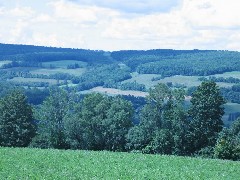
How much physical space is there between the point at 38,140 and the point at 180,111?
24.7 m

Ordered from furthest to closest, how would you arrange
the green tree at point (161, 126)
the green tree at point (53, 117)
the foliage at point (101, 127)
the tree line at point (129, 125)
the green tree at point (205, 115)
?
the foliage at point (101, 127) < the green tree at point (53, 117) < the green tree at point (161, 126) < the tree line at point (129, 125) < the green tree at point (205, 115)

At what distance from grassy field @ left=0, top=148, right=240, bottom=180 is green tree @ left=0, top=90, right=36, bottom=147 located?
949 inches

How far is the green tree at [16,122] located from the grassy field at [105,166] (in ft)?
79.1

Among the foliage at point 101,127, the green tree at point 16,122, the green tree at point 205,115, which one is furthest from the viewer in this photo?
the foliage at point 101,127

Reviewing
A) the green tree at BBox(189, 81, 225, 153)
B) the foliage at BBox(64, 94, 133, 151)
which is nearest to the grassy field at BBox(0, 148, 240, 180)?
the green tree at BBox(189, 81, 225, 153)

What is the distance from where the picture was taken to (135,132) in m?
78.1

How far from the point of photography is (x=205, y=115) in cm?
7462

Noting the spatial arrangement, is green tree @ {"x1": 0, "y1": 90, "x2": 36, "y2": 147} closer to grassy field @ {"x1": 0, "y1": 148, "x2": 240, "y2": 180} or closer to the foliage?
the foliage

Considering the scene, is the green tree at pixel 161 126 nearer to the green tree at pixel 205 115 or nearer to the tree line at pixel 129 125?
the tree line at pixel 129 125

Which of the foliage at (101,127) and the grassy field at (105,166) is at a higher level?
the grassy field at (105,166)

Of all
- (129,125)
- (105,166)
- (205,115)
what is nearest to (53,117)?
(129,125)

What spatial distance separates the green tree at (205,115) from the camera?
244ft

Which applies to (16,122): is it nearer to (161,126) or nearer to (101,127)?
(101,127)

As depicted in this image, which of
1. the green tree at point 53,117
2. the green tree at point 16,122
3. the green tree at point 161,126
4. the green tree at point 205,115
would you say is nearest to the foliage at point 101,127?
the green tree at point 53,117
